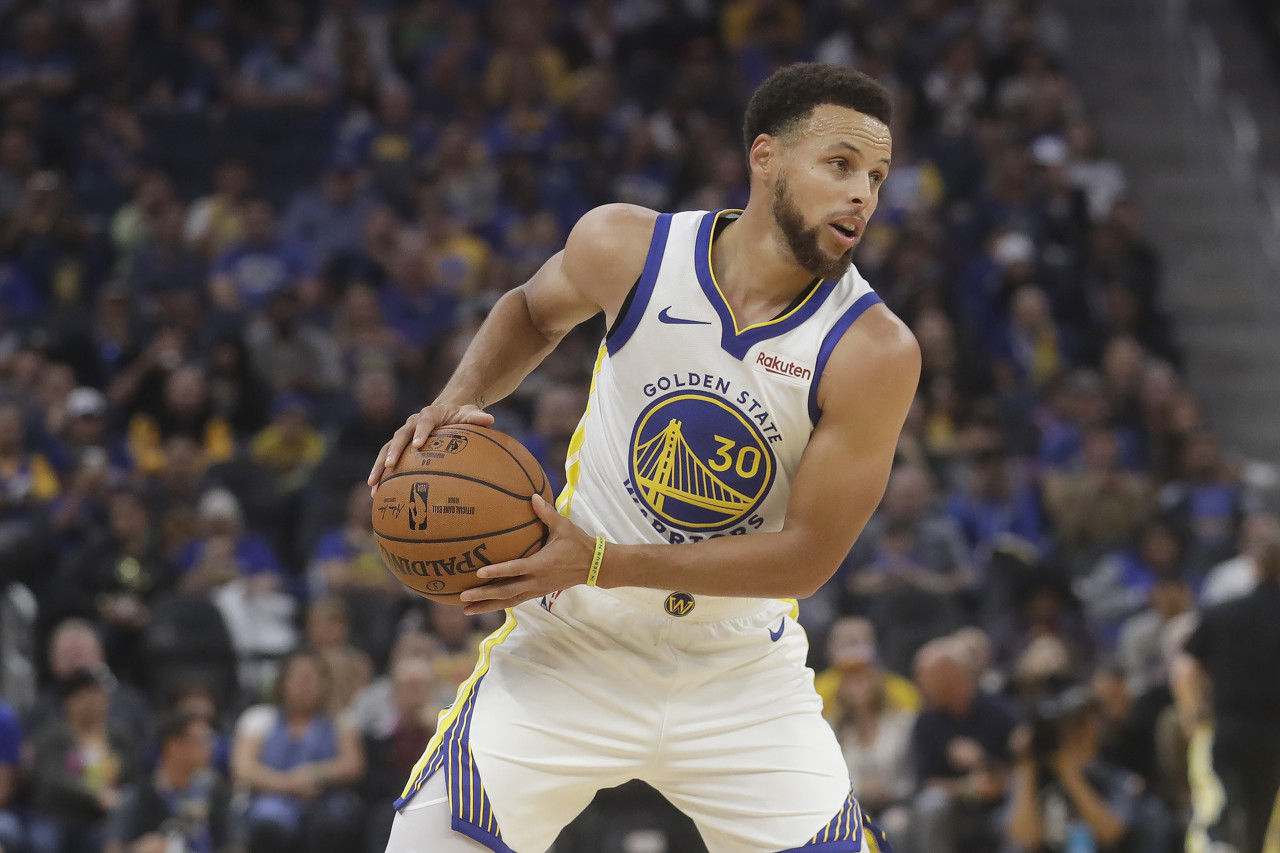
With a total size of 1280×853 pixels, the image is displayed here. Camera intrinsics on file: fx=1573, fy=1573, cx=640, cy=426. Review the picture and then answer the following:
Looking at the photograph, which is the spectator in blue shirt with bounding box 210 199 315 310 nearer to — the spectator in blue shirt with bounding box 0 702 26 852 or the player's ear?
the spectator in blue shirt with bounding box 0 702 26 852

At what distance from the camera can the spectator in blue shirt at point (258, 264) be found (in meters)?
11.1

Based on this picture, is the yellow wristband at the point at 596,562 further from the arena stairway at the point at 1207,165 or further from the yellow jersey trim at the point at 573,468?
the arena stairway at the point at 1207,165

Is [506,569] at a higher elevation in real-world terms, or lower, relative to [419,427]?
lower

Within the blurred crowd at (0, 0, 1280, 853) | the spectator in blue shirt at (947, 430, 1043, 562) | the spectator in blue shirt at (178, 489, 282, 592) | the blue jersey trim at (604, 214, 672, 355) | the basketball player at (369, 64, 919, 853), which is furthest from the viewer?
the spectator in blue shirt at (947, 430, 1043, 562)

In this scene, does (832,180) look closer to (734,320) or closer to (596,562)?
(734,320)

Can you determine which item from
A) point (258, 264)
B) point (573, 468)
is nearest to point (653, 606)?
point (573, 468)

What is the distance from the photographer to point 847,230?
12.0 feet

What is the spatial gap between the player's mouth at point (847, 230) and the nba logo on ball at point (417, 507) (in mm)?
1097

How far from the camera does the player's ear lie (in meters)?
3.74

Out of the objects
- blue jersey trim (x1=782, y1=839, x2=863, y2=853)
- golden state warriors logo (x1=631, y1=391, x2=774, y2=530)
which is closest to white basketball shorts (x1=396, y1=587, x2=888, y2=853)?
blue jersey trim (x1=782, y1=839, x2=863, y2=853)

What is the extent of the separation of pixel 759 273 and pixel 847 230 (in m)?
0.25

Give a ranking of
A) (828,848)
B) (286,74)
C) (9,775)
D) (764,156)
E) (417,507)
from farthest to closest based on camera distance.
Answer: (286,74), (9,775), (764,156), (828,848), (417,507)

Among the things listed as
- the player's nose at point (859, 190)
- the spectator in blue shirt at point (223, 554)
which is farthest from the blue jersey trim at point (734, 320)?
the spectator in blue shirt at point (223, 554)

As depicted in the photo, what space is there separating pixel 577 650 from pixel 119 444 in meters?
6.90
